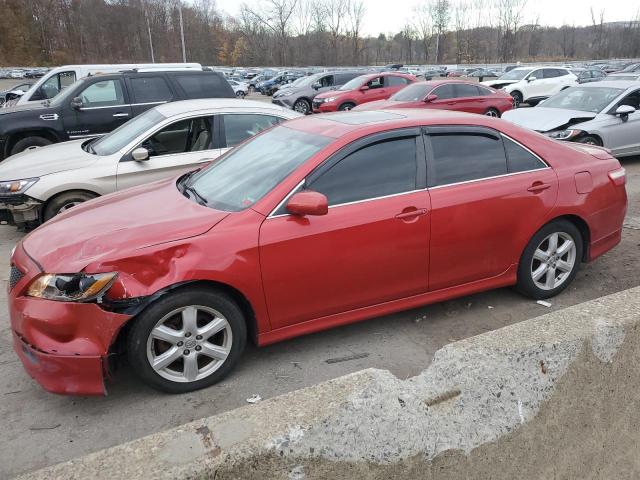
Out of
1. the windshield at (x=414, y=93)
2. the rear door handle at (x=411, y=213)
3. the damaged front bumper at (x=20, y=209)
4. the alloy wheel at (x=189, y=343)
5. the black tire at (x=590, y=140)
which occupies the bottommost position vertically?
the alloy wheel at (x=189, y=343)

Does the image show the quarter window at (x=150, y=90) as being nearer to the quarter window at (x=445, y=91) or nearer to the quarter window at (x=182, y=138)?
the quarter window at (x=182, y=138)

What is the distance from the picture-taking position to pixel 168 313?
9.93 feet

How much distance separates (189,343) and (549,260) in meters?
2.92

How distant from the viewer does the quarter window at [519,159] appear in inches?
161

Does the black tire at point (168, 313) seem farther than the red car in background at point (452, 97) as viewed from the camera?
No

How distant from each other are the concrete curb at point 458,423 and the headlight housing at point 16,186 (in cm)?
472

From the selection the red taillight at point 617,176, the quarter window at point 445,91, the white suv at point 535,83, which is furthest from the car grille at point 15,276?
the white suv at point 535,83

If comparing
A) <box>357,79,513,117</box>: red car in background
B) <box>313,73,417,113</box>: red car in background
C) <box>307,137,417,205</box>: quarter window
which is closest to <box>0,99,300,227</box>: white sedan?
<box>307,137,417,205</box>: quarter window

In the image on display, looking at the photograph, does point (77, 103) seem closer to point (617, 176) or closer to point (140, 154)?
point (140, 154)

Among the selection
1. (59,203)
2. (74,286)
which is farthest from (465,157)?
(59,203)

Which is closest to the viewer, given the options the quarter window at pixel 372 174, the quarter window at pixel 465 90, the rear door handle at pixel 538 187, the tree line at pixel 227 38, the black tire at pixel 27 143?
the quarter window at pixel 372 174

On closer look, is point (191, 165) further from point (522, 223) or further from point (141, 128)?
point (522, 223)

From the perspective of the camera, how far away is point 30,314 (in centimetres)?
295

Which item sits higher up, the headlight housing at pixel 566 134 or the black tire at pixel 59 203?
the headlight housing at pixel 566 134
